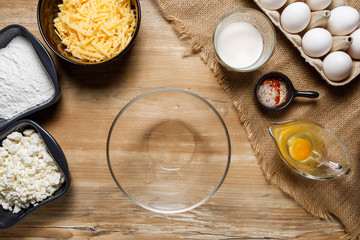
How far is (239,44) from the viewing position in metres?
0.98

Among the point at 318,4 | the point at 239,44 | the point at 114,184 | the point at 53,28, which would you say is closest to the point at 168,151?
the point at 114,184

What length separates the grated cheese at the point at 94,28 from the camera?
902 millimetres

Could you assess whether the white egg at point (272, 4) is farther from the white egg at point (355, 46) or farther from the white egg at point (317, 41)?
the white egg at point (355, 46)

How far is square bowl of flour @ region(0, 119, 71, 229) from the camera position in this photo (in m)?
0.91

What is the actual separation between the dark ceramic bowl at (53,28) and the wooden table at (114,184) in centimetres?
7

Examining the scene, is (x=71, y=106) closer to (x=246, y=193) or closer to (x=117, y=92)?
(x=117, y=92)

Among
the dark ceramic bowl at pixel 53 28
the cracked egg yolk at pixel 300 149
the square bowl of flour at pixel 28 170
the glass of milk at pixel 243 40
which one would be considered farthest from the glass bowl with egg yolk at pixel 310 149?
the square bowl of flour at pixel 28 170

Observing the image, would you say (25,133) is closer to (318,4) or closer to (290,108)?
(290,108)

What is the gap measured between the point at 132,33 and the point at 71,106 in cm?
31

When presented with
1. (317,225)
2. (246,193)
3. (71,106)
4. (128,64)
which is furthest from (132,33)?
(317,225)

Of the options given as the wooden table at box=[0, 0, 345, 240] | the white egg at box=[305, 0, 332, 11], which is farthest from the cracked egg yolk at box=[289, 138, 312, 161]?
the white egg at box=[305, 0, 332, 11]

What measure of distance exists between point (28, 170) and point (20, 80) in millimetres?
265

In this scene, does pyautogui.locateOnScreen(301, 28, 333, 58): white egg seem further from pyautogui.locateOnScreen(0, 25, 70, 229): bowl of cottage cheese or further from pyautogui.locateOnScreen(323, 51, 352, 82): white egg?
pyautogui.locateOnScreen(0, 25, 70, 229): bowl of cottage cheese

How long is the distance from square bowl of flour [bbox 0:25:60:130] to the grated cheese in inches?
4.0
